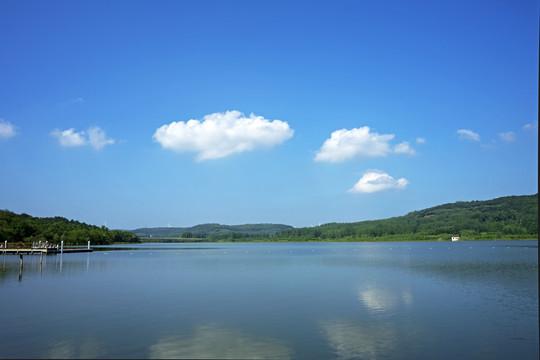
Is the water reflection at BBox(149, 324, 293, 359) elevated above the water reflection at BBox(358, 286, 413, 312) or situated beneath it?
elevated above

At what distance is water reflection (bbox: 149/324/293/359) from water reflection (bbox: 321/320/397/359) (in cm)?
Answer: 204

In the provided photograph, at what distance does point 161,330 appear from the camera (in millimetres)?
18328

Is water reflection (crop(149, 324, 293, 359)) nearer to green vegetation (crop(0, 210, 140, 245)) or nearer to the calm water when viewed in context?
the calm water

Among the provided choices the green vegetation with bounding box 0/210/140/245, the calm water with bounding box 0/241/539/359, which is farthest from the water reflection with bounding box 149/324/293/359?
the green vegetation with bounding box 0/210/140/245

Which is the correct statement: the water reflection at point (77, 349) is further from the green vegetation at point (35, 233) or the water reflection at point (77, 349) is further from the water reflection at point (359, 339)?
the green vegetation at point (35, 233)

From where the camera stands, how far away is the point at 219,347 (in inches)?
619

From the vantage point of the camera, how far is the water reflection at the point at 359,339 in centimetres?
1476

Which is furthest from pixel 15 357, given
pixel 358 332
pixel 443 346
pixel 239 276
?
pixel 239 276

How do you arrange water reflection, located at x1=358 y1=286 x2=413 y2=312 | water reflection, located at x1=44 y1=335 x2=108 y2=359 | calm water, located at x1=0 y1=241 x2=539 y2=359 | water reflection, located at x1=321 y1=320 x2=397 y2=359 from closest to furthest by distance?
water reflection, located at x1=44 y1=335 x2=108 y2=359
water reflection, located at x1=321 y1=320 x2=397 y2=359
calm water, located at x1=0 y1=241 x2=539 y2=359
water reflection, located at x1=358 y1=286 x2=413 y2=312

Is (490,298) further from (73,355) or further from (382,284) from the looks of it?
(73,355)

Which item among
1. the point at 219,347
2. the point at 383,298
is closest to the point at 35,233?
the point at 383,298

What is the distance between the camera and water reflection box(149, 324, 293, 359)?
1467 centimetres

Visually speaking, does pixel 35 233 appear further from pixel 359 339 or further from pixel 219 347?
pixel 359 339

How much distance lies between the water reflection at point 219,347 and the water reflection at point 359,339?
80.4 inches
